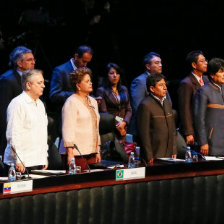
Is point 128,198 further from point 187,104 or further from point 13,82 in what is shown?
point 187,104

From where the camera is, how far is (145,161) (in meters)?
4.99

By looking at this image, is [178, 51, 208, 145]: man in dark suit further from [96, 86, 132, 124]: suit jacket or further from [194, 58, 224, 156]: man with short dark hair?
[96, 86, 132, 124]: suit jacket

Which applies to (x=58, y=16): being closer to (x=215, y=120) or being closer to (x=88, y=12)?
(x=88, y=12)

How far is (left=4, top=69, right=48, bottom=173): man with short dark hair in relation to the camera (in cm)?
429

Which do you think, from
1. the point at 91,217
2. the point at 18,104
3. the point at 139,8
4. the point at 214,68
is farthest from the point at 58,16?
the point at 91,217

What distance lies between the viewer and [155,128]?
16.6 feet

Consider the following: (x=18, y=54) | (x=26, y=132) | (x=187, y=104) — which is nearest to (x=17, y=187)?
(x=26, y=132)

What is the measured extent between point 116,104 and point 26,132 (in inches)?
69.6

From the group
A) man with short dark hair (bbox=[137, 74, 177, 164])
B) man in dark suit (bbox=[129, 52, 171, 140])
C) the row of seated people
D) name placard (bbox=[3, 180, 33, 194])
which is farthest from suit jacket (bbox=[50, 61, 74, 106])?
name placard (bbox=[3, 180, 33, 194])

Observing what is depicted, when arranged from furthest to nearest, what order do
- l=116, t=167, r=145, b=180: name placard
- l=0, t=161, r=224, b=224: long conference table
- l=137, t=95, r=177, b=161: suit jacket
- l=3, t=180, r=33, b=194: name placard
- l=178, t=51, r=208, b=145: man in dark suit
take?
l=178, t=51, r=208, b=145: man in dark suit < l=137, t=95, r=177, b=161: suit jacket < l=116, t=167, r=145, b=180: name placard < l=0, t=161, r=224, b=224: long conference table < l=3, t=180, r=33, b=194: name placard

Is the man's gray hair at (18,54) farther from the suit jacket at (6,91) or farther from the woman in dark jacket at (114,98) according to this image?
the woman in dark jacket at (114,98)

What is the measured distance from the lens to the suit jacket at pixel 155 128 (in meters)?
5.00

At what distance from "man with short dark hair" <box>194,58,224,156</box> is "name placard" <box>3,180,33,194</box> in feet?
6.72

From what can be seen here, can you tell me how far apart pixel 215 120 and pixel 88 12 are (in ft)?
11.3
